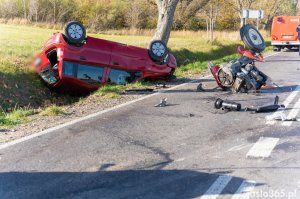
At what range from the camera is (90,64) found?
11516 mm

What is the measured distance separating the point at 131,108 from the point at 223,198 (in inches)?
195

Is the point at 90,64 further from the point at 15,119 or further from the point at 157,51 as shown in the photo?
the point at 15,119

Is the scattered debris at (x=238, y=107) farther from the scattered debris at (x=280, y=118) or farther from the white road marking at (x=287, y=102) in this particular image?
the scattered debris at (x=280, y=118)

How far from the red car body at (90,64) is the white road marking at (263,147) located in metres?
5.88

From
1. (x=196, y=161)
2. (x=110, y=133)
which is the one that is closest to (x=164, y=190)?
(x=196, y=161)

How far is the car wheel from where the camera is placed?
41.7ft

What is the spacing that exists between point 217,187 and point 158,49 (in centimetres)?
852

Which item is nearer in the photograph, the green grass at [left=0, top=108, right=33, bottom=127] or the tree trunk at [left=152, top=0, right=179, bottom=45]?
the green grass at [left=0, top=108, right=33, bottom=127]

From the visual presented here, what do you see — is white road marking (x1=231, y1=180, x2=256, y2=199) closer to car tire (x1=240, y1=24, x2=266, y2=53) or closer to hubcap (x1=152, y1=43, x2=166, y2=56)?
Answer: car tire (x1=240, y1=24, x2=266, y2=53)

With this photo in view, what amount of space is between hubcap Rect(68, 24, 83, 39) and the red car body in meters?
0.22

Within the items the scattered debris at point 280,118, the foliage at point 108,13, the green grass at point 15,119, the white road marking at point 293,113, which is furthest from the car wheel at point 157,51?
the foliage at point 108,13

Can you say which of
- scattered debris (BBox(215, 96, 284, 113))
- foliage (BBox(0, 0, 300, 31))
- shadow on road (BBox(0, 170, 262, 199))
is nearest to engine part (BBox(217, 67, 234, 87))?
scattered debris (BBox(215, 96, 284, 113))

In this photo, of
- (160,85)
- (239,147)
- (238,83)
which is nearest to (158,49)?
(160,85)

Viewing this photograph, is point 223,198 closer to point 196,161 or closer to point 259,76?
point 196,161
